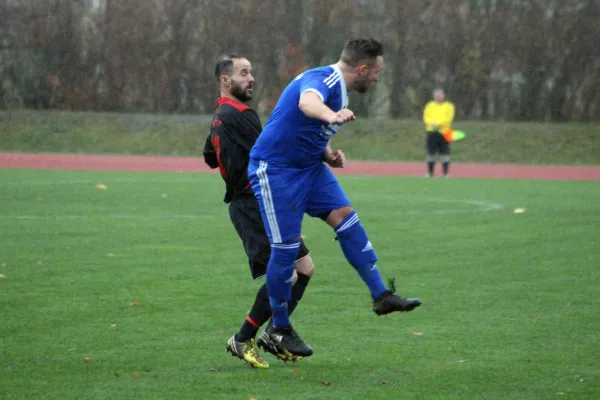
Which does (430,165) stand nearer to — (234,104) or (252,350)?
(234,104)

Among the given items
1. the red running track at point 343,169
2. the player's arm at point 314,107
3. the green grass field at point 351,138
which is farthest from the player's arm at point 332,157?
the green grass field at point 351,138

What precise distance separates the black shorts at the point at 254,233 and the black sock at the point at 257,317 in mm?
135

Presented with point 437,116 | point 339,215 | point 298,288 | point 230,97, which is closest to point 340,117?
point 339,215

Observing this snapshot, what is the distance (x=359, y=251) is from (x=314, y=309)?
1.90m

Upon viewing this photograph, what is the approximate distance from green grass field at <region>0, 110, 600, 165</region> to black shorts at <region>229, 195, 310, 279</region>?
26.5 m

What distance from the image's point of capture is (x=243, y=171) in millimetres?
7324

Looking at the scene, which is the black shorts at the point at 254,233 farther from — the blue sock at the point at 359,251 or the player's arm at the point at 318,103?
the player's arm at the point at 318,103

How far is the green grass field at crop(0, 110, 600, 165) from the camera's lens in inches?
1345

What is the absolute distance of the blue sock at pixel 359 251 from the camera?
Answer: 7223 mm

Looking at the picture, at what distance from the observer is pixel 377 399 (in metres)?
6.14

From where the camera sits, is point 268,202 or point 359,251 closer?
point 268,202

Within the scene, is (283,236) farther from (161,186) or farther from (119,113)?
(119,113)

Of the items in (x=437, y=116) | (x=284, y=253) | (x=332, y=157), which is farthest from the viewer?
(x=437, y=116)

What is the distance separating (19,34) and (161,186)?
19.4 meters
